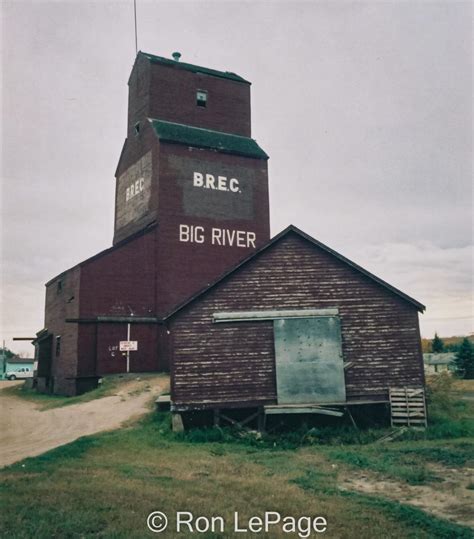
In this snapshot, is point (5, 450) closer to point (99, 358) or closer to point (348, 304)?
point (348, 304)

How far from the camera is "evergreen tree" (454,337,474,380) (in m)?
56.3

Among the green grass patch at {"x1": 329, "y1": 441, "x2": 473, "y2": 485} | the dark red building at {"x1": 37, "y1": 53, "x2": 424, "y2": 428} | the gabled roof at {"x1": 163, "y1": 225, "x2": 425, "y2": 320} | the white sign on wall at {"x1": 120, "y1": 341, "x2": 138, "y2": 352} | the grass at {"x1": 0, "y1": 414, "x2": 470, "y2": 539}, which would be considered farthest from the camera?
the white sign on wall at {"x1": 120, "y1": 341, "x2": 138, "y2": 352}

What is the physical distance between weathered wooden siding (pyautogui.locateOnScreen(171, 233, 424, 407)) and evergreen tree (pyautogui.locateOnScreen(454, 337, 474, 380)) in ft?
144

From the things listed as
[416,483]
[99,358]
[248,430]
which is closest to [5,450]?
[248,430]

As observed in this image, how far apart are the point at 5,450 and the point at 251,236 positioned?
21.7 metres

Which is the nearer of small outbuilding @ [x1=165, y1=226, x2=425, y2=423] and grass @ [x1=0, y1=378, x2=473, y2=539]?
grass @ [x1=0, y1=378, x2=473, y2=539]

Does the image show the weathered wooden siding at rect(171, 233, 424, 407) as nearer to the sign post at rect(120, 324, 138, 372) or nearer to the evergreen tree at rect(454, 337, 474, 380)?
the sign post at rect(120, 324, 138, 372)

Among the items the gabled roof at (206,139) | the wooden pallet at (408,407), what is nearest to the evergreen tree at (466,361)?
the gabled roof at (206,139)

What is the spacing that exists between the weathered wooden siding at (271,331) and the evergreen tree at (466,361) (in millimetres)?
43964

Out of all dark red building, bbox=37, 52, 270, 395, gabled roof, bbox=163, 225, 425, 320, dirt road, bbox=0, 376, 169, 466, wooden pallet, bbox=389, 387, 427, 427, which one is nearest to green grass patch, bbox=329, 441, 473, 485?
wooden pallet, bbox=389, 387, 427, 427

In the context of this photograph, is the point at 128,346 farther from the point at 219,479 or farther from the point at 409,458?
the point at 409,458

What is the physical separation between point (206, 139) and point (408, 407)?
22499 millimetres

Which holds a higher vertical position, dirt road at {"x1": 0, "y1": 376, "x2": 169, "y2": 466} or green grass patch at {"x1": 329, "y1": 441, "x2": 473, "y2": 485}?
dirt road at {"x1": 0, "y1": 376, "x2": 169, "y2": 466}

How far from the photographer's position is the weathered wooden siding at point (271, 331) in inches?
674
